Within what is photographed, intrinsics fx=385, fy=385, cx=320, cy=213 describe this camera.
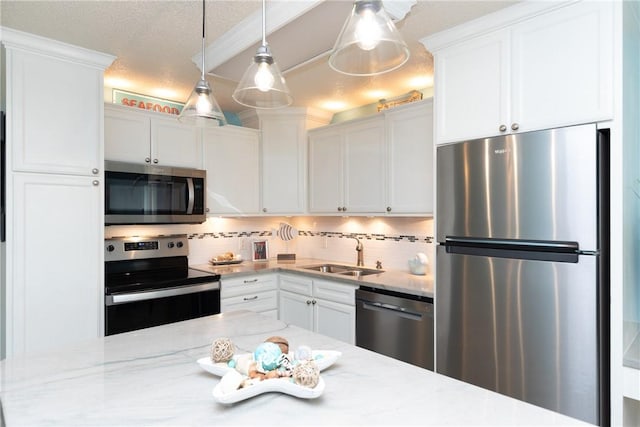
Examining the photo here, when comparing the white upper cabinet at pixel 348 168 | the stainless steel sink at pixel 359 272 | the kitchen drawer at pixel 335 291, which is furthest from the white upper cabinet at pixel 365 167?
the kitchen drawer at pixel 335 291

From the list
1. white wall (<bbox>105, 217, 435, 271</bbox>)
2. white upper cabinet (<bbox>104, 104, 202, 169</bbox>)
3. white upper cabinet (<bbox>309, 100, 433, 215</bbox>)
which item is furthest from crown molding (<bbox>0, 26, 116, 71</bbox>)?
white upper cabinet (<bbox>309, 100, 433, 215</bbox>)

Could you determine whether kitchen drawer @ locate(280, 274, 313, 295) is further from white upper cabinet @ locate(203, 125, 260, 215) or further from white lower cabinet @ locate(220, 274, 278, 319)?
white upper cabinet @ locate(203, 125, 260, 215)

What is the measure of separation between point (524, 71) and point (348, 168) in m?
1.65

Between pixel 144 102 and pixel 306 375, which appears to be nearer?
pixel 306 375

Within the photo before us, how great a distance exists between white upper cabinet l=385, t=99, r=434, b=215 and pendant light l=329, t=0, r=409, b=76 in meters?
1.61

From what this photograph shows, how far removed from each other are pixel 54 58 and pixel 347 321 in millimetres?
2567

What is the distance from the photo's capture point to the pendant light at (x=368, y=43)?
1025 millimetres

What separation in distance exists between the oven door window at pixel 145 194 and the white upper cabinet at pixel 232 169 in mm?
310

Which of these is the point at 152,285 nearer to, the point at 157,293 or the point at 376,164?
the point at 157,293

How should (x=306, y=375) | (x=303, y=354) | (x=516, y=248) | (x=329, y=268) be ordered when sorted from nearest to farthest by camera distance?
(x=306, y=375)
(x=303, y=354)
(x=516, y=248)
(x=329, y=268)

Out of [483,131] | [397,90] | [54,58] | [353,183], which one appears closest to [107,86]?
[54,58]

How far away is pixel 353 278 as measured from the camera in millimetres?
2828

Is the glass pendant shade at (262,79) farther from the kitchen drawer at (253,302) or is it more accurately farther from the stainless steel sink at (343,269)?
the stainless steel sink at (343,269)

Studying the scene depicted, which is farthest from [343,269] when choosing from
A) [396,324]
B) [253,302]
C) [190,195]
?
[190,195]
